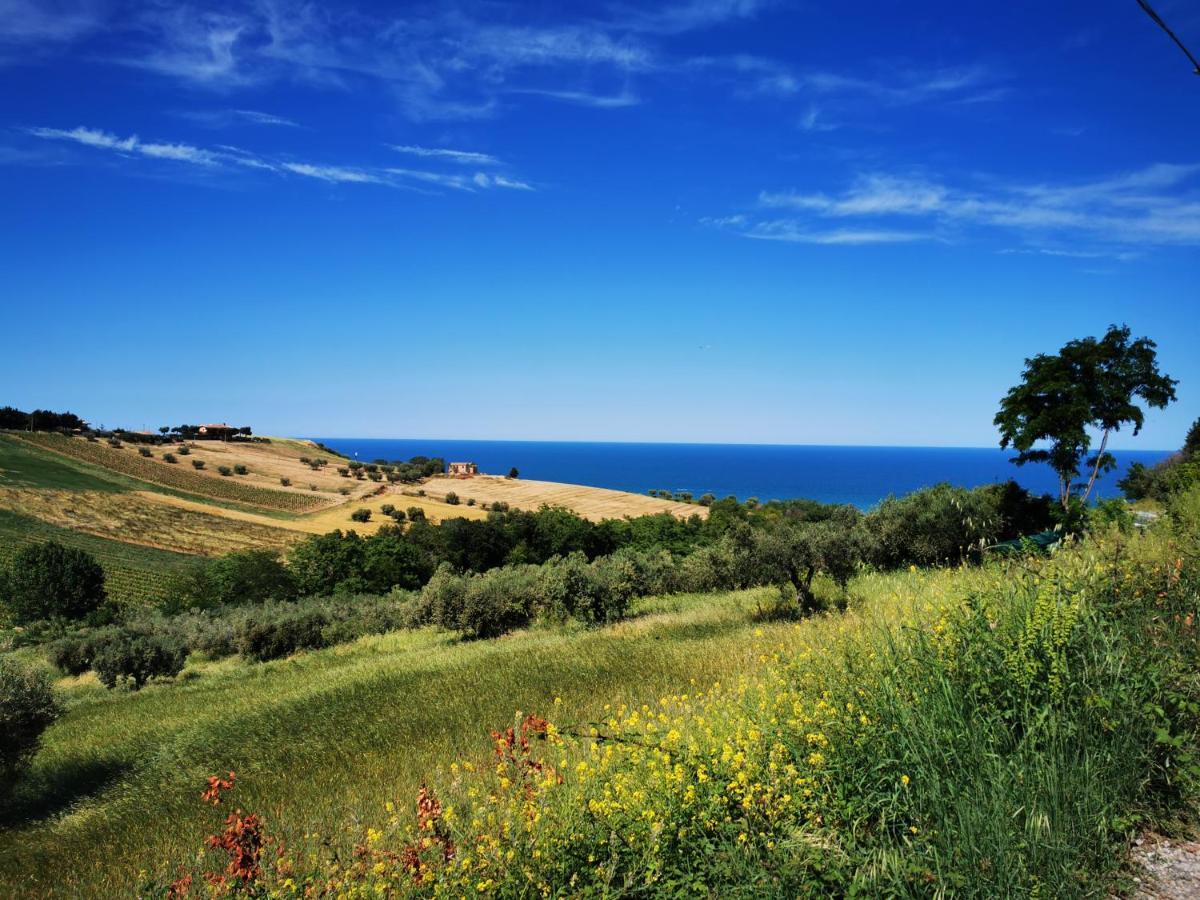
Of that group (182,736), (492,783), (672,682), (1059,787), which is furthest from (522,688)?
(1059,787)

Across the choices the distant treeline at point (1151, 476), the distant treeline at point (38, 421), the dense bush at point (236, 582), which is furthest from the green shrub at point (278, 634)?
the distant treeline at point (38, 421)

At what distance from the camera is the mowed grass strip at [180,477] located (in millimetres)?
102438

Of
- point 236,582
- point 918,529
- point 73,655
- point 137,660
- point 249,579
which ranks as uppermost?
point 918,529

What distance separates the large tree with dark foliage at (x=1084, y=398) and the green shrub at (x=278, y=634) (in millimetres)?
39505

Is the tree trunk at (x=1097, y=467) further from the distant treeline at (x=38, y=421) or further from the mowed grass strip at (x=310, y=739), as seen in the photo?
the distant treeline at (x=38, y=421)

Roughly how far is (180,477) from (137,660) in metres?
85.4

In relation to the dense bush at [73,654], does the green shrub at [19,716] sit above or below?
above

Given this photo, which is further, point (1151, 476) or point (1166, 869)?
point (1151, 476)

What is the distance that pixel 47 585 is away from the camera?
199ft

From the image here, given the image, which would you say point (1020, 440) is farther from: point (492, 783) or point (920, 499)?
point (492, 783)

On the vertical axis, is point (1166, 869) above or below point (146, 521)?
above

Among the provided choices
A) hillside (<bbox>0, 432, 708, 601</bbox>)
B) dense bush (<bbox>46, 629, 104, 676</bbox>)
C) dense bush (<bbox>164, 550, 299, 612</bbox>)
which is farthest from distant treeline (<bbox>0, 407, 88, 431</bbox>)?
dense bush (<bbox>46, 629, 104, 676</bbox>)

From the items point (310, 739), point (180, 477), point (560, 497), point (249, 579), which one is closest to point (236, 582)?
point (249, 579)

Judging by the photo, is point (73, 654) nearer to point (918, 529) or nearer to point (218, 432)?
point (918, 529)
